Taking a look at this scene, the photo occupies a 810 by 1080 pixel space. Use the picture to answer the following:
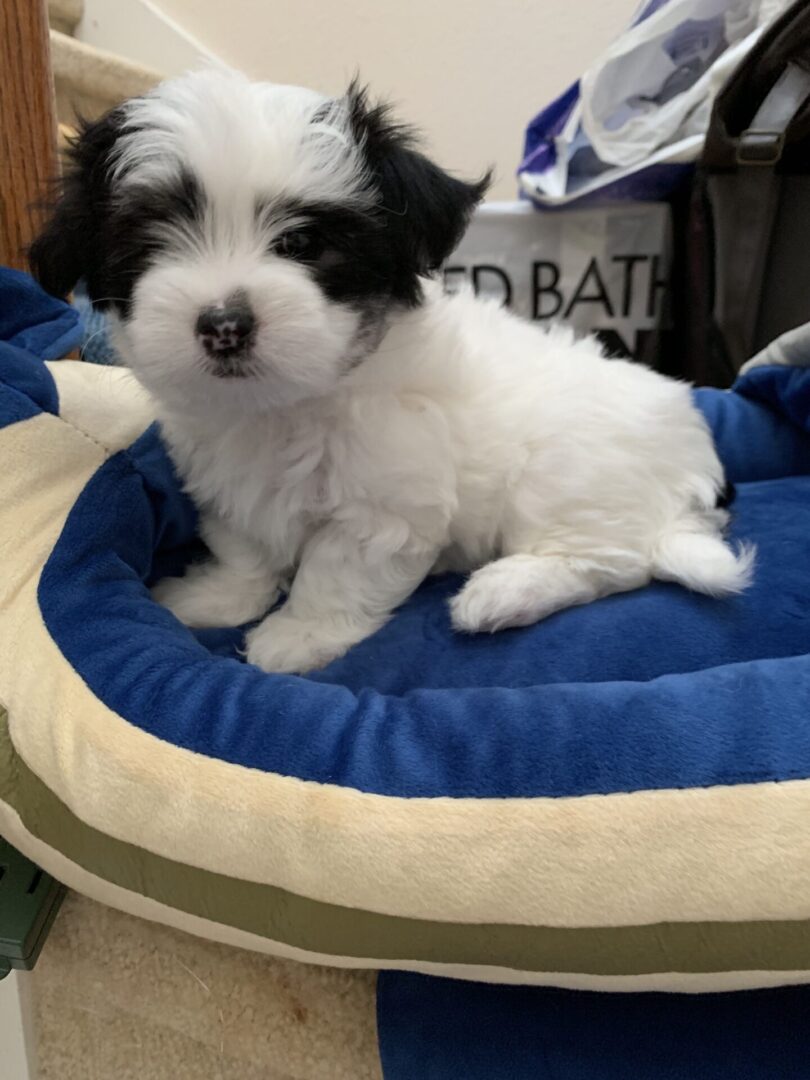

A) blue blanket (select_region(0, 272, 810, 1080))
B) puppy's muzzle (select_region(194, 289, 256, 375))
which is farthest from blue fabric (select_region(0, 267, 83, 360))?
puppy's muzzle (select_region(194, 289, 256, 375))

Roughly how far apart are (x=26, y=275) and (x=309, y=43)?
2502mm

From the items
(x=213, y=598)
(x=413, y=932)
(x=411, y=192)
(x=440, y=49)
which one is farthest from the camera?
(x=440, y=49)

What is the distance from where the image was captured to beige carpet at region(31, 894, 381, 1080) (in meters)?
0.95

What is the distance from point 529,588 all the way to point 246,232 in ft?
2.03

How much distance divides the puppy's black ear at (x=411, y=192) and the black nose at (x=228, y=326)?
0.84 feet

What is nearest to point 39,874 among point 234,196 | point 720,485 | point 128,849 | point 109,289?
point 128,849

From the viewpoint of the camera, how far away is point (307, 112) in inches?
40.6

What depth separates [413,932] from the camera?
2.61ft

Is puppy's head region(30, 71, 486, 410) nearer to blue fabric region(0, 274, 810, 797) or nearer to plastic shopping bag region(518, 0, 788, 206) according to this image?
blue fabric region(0, 274, 810, 797)

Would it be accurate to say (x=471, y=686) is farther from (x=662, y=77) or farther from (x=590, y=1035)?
(x=662, y=77)

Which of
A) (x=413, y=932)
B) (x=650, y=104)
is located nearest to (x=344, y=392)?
(x=413, y=932)

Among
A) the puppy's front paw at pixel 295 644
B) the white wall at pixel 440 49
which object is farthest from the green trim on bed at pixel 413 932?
the white wall at pixel 440 49

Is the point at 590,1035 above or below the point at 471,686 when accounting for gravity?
below

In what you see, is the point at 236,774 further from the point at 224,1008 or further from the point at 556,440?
the point at 556,440
